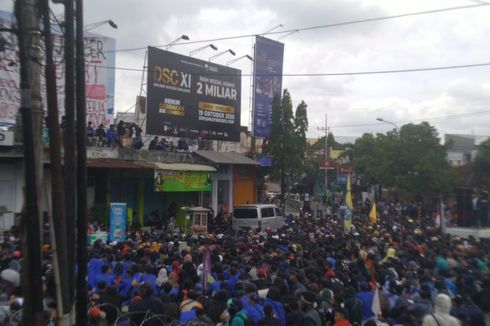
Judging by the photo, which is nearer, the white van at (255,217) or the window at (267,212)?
the white van at (255,217)

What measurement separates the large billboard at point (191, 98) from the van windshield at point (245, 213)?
22.5ft

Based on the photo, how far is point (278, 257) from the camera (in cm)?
1191

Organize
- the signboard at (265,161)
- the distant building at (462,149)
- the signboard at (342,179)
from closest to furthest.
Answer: the signboard at (265,161) < the signboard at (342,179) < the distant building at (462,149)

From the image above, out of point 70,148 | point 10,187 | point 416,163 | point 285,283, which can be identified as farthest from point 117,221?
point 416,163

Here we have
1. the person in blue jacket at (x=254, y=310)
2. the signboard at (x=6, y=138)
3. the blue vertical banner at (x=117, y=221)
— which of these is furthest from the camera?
the blue vertical banner at (x=117, y=221)

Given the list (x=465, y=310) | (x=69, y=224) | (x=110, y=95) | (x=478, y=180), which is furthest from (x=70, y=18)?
(x=478, y=180)

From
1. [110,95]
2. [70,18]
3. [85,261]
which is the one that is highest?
[110,95]

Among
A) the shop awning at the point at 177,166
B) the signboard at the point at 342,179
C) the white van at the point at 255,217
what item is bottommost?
the white van at the point at 255,217

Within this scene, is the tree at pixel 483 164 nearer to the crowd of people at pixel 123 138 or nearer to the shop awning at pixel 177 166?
the crowd of people at pixel 123 138

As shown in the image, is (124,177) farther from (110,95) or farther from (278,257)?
(278,257)

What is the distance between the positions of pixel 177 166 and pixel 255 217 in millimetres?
4395

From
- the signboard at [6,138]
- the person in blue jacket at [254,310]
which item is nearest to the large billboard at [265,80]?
the signboard at [6,138]

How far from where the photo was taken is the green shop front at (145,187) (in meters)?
21.3

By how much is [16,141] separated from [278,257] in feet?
36.9
